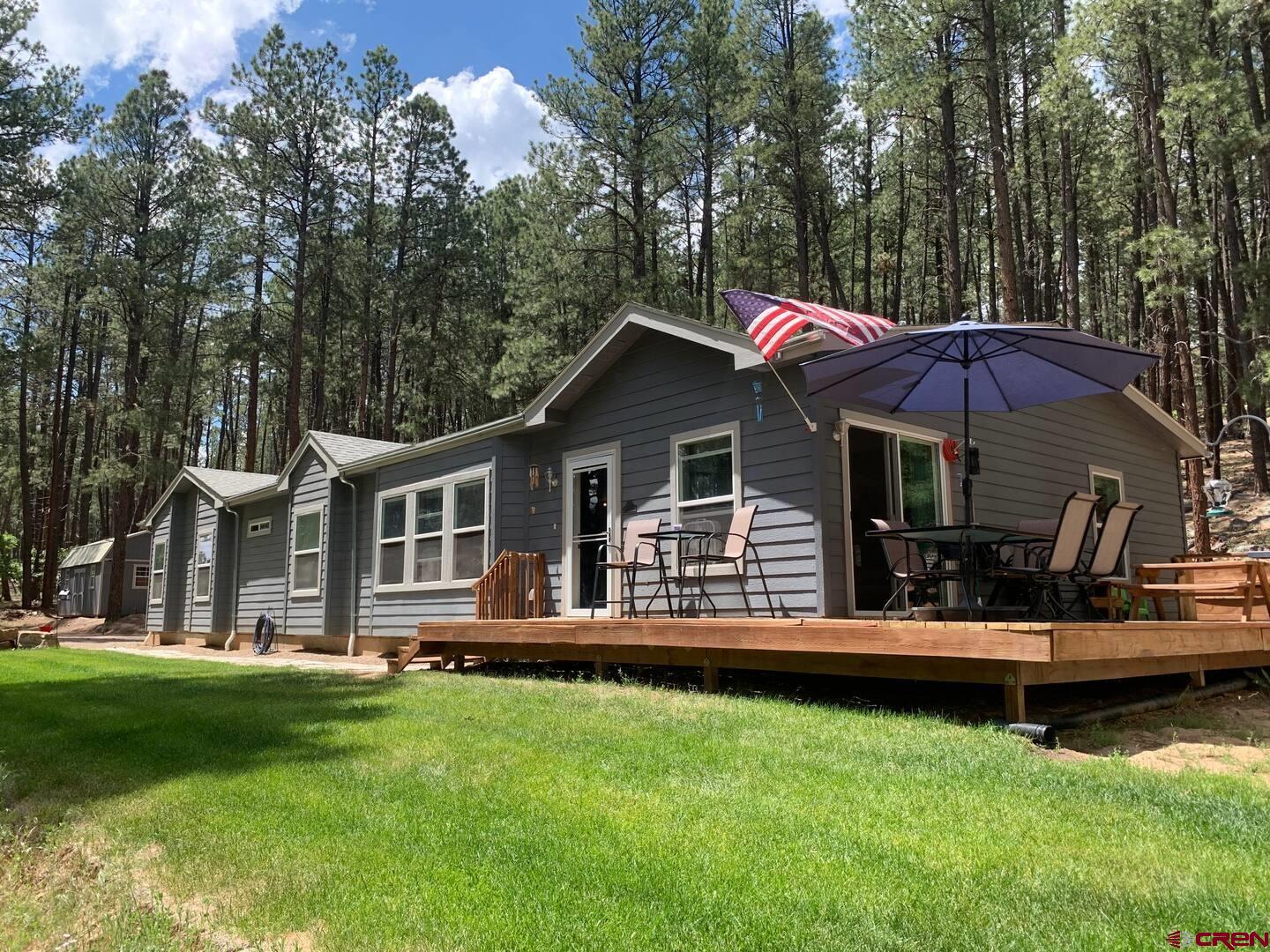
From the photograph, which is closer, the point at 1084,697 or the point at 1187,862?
the point at 1187,862

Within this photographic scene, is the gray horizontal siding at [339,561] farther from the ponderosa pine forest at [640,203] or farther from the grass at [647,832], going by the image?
the grass at [647,832]

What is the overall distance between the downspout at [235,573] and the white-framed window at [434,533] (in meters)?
5.16

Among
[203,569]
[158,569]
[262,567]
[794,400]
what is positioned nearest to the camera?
[794,400]

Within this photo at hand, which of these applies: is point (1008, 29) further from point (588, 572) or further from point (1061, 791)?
point (1061, 791)

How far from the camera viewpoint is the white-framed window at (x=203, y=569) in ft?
54.8

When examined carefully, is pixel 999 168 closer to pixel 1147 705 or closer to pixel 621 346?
pixel 621 346

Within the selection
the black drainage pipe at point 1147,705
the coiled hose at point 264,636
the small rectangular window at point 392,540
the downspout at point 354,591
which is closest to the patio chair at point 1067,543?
the black drainage pipe at point 1147,705

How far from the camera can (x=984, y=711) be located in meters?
5.61

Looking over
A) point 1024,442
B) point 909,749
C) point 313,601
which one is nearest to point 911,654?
point 909,749

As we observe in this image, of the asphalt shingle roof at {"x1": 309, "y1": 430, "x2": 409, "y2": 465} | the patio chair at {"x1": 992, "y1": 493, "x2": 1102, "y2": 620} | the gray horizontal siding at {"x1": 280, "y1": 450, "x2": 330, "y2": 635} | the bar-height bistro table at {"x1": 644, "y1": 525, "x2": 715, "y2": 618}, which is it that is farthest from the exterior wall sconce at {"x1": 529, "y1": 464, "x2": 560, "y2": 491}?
the patio chair at {"x1": 992, "y1": 493, "x2": 1102, "y2": 620}

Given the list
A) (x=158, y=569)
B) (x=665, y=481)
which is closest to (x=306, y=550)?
(x=158, y=569)

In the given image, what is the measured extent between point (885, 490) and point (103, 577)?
2652 centimetres

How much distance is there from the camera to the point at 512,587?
376 inches

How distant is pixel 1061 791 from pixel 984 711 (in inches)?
86.5
